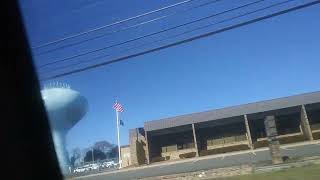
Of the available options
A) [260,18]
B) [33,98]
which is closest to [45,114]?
[33,98]

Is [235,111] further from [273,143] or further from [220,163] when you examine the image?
[273,143]

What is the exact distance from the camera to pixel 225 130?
61.5 m

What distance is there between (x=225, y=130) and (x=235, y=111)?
4471 mm

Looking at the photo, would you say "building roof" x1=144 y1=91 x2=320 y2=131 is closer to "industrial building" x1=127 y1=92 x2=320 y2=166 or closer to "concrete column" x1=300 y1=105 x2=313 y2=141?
"industrial building" x1=127 y1=92 x2=320 y2=166

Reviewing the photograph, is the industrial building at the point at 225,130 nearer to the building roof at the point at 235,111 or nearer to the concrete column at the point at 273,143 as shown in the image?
the building roof at the point at 235,111

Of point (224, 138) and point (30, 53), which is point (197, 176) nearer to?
point (30, 53)

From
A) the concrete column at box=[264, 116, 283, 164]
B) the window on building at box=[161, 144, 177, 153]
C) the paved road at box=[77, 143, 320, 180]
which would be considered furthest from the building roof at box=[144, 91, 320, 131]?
the concrete column at box=[264, 116, 283, 164]

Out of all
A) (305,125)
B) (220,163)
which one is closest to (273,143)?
(220,163)

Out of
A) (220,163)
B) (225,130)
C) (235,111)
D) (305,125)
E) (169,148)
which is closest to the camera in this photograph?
(220,163)

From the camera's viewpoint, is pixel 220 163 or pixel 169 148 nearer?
pixel 220 163

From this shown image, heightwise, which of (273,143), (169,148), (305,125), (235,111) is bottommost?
(273,143)

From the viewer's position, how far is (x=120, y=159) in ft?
219

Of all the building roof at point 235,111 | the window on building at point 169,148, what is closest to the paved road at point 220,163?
the building roof at point 235,111

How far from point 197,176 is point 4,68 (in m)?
→ 15.5
